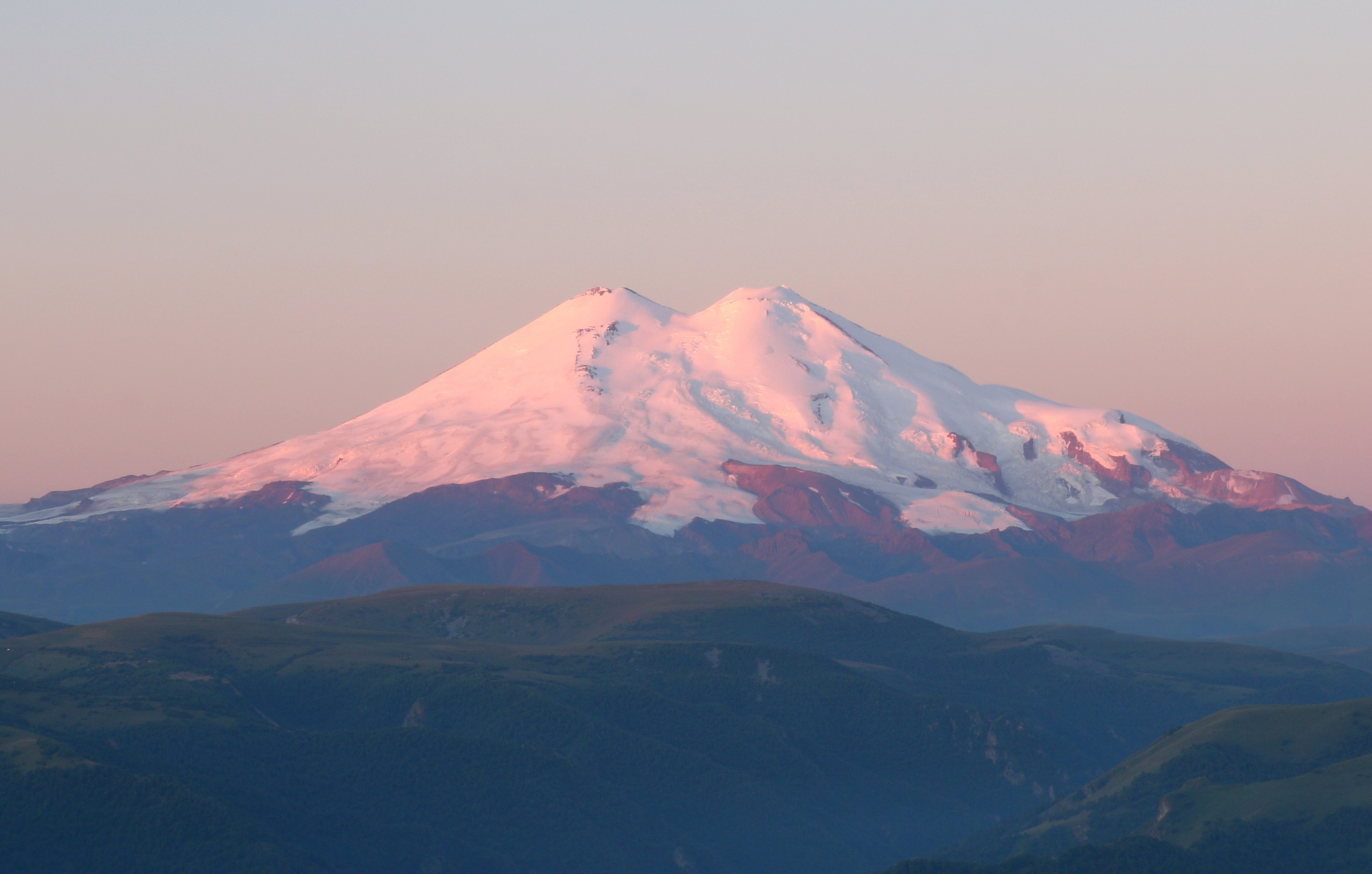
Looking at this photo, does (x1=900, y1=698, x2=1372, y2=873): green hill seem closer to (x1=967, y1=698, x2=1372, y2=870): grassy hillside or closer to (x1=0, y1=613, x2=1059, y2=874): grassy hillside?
(x1=967, y1=698, x2=1372, y2=870): grassy hillside

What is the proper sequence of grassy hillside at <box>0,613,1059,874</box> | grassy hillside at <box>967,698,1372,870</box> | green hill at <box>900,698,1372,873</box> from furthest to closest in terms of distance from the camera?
grassy hillside at <box>0,613,1059,874</box>
grassy hillside at <box>967,698,1372,870</box>
green hill at <box>900,698,1372,873</box>

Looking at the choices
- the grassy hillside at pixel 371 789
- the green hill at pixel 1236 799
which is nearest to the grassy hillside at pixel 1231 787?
the green hill at pixel 1236 799

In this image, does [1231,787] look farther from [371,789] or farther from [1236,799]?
[371,789]

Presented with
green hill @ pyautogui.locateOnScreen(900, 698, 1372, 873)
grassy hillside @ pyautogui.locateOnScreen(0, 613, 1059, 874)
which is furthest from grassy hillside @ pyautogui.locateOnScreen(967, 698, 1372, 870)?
grassy hillside @ pyautogui.locateOnScreen(0, 613, 1059, 874)

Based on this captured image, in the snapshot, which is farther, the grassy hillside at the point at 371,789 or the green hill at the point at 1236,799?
the grassy hillside at the point at 371,789

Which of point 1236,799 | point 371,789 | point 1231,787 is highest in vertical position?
point 371,789

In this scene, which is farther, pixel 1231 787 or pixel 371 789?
pixel 371 789

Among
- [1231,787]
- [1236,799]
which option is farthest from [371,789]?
[1236,799]

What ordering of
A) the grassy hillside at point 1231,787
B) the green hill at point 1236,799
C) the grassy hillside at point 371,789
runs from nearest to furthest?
the green hill at point 1236,799 < the grassy hillside at point 1231,787 < the grassy hillside at point 371,789

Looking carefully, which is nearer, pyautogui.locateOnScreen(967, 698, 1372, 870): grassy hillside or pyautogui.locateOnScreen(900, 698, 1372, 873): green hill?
pyautogui.locateOnScreen(900, 698, 1372, 873): green hill

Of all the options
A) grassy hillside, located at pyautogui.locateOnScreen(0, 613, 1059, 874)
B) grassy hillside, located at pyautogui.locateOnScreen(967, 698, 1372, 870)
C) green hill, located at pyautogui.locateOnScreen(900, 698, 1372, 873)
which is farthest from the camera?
grassy hillside, located at pyautogui.locateOnScreen(0, 613, 1059, 874)

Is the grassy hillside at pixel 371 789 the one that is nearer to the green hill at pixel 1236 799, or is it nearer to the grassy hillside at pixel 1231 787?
the green hill at pixel 1236 799

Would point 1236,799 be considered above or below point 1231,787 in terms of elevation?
below

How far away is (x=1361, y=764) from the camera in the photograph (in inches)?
5635
